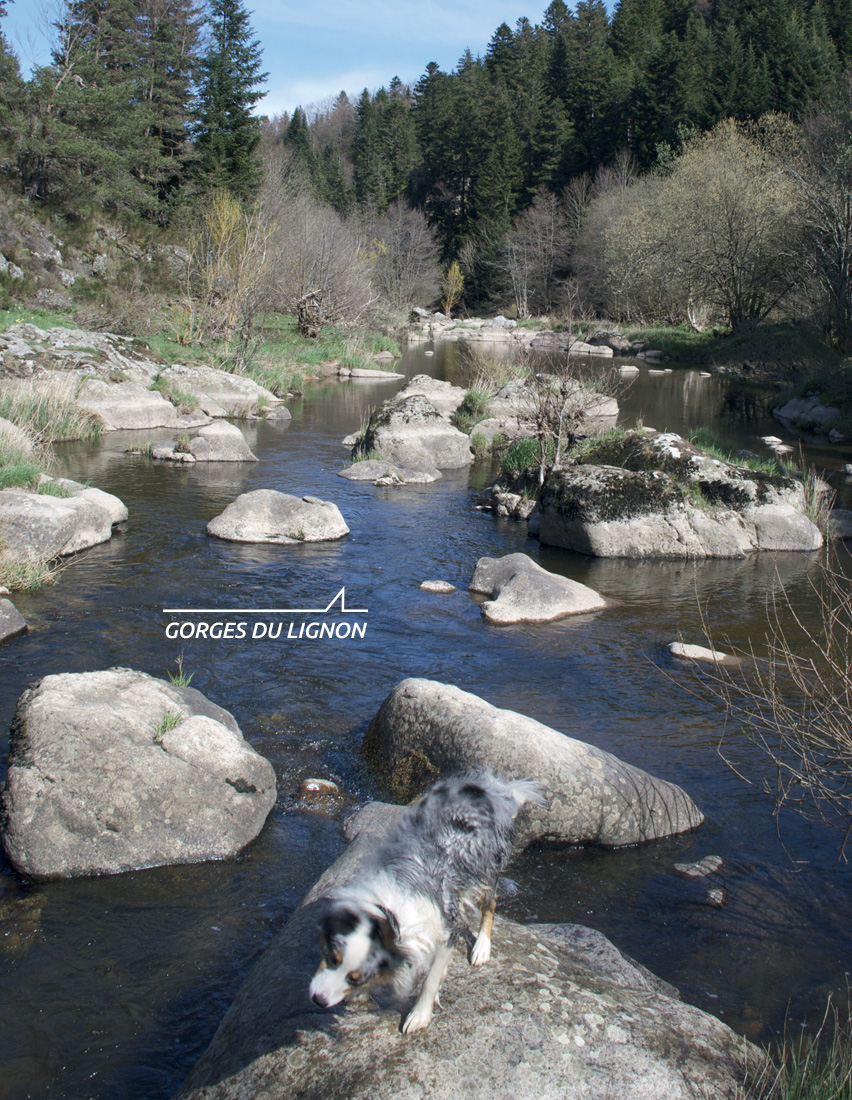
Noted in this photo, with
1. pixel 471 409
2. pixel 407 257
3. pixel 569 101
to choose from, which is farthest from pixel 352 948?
pixel 569 101

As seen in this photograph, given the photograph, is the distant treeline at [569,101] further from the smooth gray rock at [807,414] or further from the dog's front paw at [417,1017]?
the dog's front paw at [417,1017]

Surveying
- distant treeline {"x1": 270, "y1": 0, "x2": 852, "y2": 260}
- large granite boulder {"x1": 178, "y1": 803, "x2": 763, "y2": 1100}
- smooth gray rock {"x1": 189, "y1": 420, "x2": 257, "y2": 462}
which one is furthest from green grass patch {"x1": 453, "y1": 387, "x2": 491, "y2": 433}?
distant treeline {"x1": 270, "y1": 0, "x2": 852, "y2": 260}

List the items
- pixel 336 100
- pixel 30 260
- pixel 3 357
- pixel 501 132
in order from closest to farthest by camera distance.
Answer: pixel 3 357 → pixel 30 260 → pixel 501 132 → pixel 336 100

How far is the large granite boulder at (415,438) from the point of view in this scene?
17125mm

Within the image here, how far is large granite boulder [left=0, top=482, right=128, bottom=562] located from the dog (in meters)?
7.80

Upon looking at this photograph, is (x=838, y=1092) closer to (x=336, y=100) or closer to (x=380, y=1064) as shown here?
(x=380, y=1064)

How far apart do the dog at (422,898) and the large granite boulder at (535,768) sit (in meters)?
1.79

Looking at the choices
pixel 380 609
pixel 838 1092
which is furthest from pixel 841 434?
pixel 838 1092

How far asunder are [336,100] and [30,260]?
136639 millimetres

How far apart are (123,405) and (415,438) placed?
7126 millimetres

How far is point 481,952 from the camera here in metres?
3.33

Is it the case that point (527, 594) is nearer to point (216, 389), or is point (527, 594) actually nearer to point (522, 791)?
point (522, 791)

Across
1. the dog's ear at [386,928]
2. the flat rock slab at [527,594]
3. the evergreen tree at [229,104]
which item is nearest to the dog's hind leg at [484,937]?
the dog's ear at [386,928]

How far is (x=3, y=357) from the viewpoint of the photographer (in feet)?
60.8
